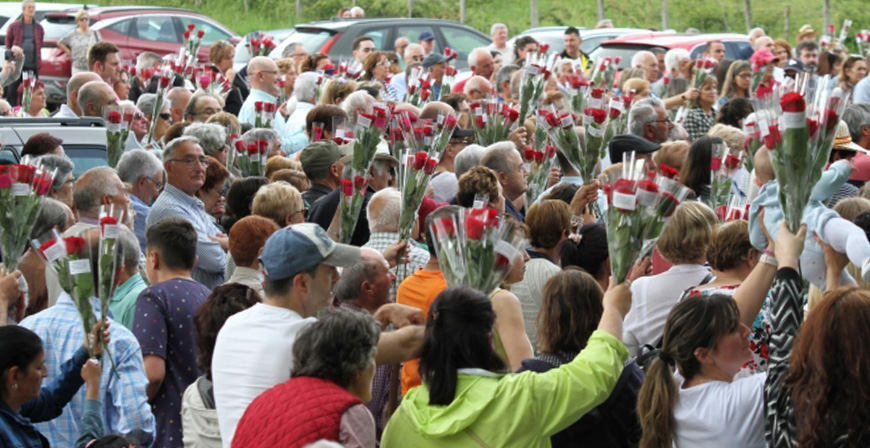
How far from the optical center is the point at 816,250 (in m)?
4.40

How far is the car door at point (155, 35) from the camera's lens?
68.9ft

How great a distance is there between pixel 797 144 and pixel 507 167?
357 centimetres

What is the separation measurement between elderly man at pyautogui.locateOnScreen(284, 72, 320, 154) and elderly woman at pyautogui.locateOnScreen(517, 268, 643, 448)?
6.12 metres

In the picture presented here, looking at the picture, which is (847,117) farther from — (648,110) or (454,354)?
(454,354)

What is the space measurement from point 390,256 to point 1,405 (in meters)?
1.93

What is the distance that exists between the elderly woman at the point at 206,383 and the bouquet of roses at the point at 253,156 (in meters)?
3.72

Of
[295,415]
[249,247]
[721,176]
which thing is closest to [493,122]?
[721,176]

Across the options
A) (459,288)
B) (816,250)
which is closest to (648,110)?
(816,250)

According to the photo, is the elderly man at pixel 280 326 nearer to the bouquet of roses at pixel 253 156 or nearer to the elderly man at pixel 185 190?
the elderly man at pixel 185 190

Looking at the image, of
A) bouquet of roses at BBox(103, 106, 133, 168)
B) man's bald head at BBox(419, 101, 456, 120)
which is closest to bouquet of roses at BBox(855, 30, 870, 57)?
man's bald head at BBox(419, 101, 456, 120)

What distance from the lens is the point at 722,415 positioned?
12.9ft

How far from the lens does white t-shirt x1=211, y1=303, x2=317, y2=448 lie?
4.00 m

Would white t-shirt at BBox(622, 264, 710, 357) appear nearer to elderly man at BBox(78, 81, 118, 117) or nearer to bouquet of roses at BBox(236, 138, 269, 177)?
bouquet of roses at BBox(236, 138, 269, 177)

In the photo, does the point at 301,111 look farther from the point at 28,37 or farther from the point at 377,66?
the point at 28,37
